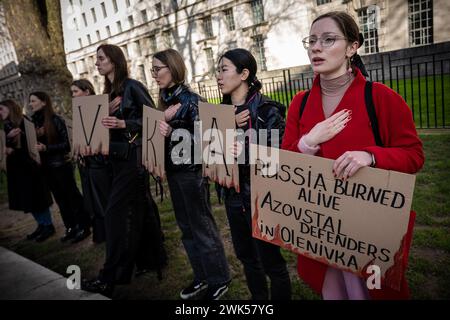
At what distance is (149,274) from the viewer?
3422mm

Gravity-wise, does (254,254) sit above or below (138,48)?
below

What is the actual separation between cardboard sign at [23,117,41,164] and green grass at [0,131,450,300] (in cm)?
131

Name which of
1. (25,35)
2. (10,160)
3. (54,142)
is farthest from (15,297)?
(25,35)

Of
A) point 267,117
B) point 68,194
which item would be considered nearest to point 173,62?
point 267,117

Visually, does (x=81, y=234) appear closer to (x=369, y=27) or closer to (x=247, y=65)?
(x=247, y=65)

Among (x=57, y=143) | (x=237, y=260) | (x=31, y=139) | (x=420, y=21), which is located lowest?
(x=237, y=260)

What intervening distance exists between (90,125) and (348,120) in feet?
7.85

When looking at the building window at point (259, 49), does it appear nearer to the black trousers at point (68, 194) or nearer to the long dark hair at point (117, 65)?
the black trousers at point (68, 194)

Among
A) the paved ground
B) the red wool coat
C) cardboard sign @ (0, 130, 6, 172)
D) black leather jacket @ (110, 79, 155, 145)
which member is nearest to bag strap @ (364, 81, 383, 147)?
the red wool coat

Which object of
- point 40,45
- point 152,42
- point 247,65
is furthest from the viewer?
point 152,42

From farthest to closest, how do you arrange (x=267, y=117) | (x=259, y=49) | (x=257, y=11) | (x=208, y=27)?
(x=208, y=27)
(x=259, y=49)
(x=257, y=11)
(x=267, y=117)

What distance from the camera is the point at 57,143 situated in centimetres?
420

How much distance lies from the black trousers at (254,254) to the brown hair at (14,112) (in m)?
3.83

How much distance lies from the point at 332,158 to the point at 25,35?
345 inches
